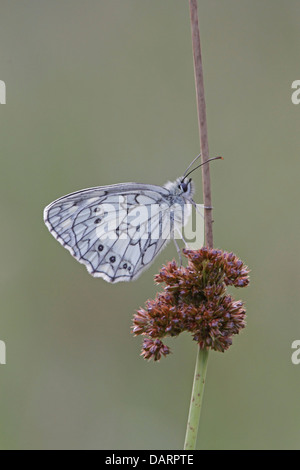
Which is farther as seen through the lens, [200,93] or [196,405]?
[196,405]

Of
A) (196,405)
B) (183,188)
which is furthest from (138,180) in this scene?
→ (196,405)

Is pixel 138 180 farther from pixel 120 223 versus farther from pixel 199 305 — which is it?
pixel 199 305

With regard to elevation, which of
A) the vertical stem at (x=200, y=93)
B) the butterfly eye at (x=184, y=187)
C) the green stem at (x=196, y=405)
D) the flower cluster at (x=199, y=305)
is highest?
the butterfly eye at (x=184, y=187)

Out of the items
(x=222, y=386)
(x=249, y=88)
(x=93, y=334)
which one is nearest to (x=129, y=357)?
(x=93, y=334)

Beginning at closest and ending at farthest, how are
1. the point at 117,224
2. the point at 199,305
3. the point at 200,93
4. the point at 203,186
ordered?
1. the point at 200,93
2. the point at 203,186
3. the point at 199,305
4. the point at 117,224

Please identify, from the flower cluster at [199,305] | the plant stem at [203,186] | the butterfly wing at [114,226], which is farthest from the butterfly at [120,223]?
the plant stem at [203,186]

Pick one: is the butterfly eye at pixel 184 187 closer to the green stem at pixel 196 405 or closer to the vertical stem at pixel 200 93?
the vertical stem at pixel 200 93

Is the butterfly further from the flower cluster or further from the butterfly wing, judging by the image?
the flower cluster
